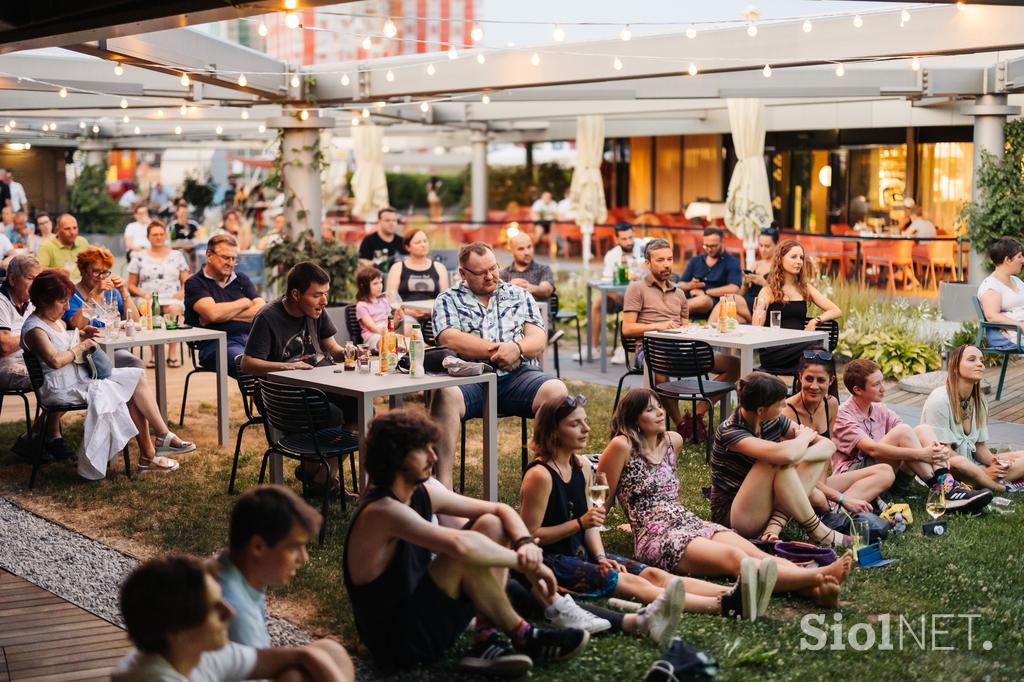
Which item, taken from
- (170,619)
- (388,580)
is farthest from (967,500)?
(170,619)

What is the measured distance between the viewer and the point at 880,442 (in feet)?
20.6

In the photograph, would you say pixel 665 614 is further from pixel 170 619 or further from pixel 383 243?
pixel 383 243

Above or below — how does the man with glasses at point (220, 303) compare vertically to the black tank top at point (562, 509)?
above

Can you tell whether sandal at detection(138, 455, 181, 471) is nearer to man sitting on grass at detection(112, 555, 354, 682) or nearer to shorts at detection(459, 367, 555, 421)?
shorts at detection(459, 367, 555, 421)

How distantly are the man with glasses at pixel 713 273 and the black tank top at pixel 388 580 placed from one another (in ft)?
21.9

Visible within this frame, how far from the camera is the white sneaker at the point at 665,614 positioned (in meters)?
4.25

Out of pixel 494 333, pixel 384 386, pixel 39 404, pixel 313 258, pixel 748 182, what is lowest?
pixel 39 404

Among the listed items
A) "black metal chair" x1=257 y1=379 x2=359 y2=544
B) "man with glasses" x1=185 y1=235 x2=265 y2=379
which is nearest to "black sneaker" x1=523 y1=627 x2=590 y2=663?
"black metal chair" x1=257 y1=379 x2=359 y2=544

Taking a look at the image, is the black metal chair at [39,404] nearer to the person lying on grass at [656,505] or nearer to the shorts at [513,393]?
the shorts at [513,393]

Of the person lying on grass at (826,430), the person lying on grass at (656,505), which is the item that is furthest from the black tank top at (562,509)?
the person lying on grass at (826,430)

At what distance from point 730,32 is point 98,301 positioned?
19.0 ft

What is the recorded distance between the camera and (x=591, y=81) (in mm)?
11367

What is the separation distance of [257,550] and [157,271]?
26.3ft

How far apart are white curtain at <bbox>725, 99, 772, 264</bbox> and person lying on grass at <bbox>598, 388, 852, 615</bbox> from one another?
11.0 meters
